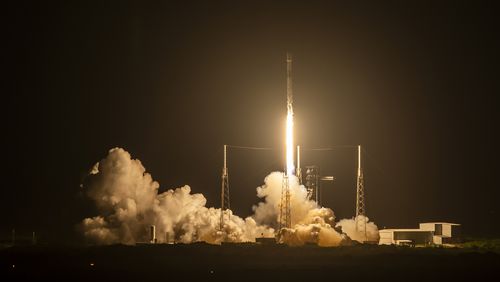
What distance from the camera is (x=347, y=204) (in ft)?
468

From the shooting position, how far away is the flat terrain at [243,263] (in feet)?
279

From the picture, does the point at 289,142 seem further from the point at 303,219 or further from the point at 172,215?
the point at 172,215

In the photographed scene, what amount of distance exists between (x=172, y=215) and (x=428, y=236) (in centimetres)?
2330

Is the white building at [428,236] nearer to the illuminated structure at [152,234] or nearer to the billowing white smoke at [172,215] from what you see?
the billowing white smoke at [172,215]

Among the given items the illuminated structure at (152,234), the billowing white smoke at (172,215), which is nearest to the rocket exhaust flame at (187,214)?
the billowing white smoke at (172,215)

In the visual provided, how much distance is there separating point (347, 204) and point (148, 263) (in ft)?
170

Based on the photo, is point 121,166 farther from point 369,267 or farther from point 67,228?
point 369,267

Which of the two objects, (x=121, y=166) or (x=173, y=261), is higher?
(x=121, y=166)

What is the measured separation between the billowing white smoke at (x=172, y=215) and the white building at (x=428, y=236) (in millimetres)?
2563

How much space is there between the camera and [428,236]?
368 ft

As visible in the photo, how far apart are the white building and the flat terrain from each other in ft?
19.7

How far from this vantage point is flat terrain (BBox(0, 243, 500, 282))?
3354 inches

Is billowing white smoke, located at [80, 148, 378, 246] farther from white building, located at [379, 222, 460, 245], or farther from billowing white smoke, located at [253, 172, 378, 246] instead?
white building, located at [379, 222, 460, 245]

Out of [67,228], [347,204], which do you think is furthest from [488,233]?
[67,228]
